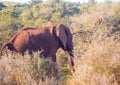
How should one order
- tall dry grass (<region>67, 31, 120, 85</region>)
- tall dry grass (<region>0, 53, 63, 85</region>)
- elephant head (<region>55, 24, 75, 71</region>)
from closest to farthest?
tall dry grass (<region>67, 31, 120, 85</region>) < tall dry grass (<region>0, 53, 63, 85</region>) < elephant head (<region>55, 24, 75, 71</region>)

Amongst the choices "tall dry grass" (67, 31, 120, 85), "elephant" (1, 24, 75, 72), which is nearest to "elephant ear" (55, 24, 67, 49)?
"elephant" (1, 24, 75, 72)

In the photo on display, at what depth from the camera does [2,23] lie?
765 inches

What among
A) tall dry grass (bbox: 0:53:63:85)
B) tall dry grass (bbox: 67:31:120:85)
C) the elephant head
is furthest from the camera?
the elephant head

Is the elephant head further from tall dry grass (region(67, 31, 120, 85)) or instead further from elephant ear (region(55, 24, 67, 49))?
tall dry grass (region(67, 31, 120, 85))

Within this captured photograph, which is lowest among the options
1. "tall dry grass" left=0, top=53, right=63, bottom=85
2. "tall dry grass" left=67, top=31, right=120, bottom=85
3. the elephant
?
the elephant

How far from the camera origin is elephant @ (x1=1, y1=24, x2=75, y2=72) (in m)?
11.3

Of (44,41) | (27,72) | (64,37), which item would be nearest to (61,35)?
(64,37)

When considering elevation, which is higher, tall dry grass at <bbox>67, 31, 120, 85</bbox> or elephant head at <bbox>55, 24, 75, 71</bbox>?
tall dry grass at <bbox>67, 31, 120, 85</bbox>

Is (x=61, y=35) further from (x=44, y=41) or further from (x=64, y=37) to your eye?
(x=44, y=41)

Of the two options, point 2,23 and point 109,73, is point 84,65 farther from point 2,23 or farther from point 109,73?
point 2,23

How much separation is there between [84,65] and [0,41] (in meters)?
10.5

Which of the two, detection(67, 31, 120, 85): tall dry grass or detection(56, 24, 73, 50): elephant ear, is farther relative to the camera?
detection(56, 24, 73, 50): elephant ear

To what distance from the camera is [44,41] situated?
11.6m

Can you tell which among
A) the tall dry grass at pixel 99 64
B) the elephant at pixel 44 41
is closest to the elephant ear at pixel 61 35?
the elephant at pixel 44 41
